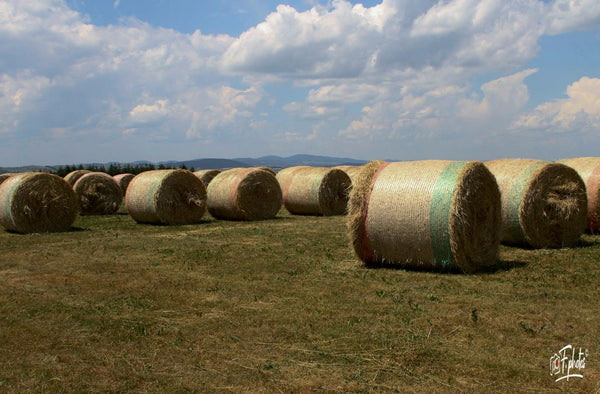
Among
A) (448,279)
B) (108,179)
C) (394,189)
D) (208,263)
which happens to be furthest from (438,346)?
(108,179)

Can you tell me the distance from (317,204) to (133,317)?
13.5 metres

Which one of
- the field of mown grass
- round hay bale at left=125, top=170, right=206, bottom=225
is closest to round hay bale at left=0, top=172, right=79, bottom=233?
round hay bale at left=125, top=170, right=206, bottom=225

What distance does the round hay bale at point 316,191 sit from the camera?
65.0 ft

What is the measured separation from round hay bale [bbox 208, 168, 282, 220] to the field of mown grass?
7.60m

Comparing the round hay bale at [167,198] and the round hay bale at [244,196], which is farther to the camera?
the round hay bale at [244,196]

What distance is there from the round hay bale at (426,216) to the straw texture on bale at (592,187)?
4731mm

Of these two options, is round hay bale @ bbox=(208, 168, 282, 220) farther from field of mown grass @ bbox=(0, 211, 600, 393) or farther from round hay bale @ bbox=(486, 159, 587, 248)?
round hay bale @ bbox=(486, 159, 587, 248)

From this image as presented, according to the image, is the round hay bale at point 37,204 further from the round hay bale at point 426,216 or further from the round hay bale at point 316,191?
the round hay bale at point 426,216

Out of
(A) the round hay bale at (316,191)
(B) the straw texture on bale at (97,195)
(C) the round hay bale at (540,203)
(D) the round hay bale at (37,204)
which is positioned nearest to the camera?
(C) the round hay bale at (540,203)

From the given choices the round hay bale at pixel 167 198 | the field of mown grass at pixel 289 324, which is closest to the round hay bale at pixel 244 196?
the round hay bale at pixel 167 198

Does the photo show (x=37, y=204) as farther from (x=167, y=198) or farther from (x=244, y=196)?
(x=244, y=196)

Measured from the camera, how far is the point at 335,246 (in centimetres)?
1156

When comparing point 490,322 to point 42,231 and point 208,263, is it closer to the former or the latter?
point 208,263

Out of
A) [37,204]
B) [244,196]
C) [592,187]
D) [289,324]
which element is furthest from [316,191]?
[289,324]
